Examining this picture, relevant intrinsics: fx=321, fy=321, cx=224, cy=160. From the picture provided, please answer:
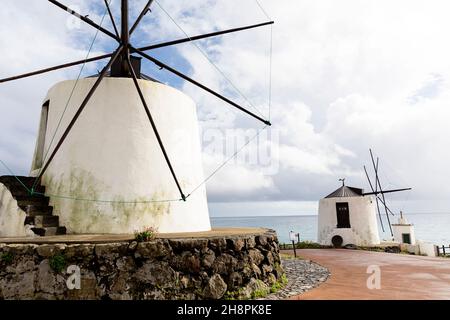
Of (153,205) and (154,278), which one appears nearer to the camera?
(154,278)

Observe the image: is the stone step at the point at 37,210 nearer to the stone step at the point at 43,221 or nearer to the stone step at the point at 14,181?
the stone step at the point at 43,221

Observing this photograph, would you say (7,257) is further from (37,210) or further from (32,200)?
(32,200)

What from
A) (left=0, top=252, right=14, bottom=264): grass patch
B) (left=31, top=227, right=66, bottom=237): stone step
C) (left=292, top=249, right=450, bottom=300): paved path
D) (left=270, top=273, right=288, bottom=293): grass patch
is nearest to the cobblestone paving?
(left=270, top=273, right=288, bottom=293): grass patch

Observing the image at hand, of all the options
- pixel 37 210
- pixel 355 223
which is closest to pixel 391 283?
pixel 37 210

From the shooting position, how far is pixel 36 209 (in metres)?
8.52

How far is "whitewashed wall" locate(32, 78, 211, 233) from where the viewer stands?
28.0 ft

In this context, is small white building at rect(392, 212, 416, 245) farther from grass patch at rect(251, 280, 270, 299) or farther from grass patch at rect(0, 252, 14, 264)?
grass patch at rect(0, 252, 14, 264)

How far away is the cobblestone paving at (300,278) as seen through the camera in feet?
24.5

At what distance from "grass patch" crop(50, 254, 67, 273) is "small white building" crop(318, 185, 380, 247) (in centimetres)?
1877

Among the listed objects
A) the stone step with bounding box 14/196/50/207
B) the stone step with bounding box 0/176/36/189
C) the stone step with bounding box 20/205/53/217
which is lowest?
the stone step with bounding box 20/205/53/217

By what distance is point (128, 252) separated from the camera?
6.30m

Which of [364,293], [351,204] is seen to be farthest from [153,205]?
[351,204]

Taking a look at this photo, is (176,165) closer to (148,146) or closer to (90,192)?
(148,146)
